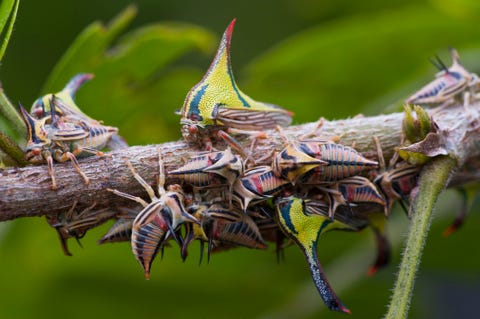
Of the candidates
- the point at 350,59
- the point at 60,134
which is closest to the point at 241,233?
the point at 60,134

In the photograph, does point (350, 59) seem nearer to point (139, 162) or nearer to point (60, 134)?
point (139, 162)

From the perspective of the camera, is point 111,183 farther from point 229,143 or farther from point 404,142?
point 404,142

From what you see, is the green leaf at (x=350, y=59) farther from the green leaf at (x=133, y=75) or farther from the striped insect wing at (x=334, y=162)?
the striped insect wing at (x=334, y=162)

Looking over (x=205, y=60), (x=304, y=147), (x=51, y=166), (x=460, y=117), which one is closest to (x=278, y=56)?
(x=460, y=117)

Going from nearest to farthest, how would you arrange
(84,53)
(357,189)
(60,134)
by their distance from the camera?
1. (60,134)
2. (357,189)
3. (84,53)

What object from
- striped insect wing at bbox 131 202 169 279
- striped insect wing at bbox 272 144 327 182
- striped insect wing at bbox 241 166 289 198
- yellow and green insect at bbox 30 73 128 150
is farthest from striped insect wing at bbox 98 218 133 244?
striped insect wing at bbox 272 144 327 182
